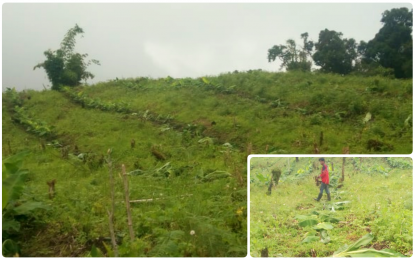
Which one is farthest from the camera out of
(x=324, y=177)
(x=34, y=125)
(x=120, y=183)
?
(x=34, y=125)

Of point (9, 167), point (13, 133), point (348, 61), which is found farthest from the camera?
point (348, 61)

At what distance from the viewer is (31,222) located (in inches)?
154

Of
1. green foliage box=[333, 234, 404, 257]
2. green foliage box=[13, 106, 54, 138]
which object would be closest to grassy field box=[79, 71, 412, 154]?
green foliage box=[13, 106, 54, 138]

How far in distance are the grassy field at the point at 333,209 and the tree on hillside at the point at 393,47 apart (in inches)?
194

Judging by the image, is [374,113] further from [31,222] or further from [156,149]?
[31,222]

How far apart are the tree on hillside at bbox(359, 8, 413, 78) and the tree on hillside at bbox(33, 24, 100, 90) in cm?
618

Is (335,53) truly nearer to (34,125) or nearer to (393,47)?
(393,47)

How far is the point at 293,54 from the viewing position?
9.40m

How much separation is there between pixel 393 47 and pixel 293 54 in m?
2.32

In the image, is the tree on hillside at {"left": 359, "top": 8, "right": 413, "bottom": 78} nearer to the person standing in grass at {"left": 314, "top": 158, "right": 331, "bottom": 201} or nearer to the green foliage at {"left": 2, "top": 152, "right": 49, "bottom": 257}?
the person standing in grass at {"left": 314, "top": 158, "right": 331, "bottom": 201}

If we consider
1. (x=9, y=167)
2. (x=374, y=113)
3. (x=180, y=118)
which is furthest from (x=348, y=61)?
(x=9, y=167)

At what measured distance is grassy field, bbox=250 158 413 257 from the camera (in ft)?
11.0

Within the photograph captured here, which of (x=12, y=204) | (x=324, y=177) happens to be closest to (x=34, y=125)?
(x=12, y=204)

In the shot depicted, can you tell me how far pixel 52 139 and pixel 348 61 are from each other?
709 centimetres
